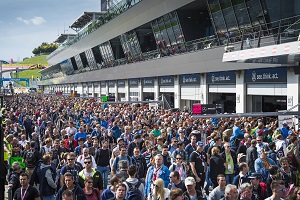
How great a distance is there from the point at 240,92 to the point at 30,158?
1583 centimetres

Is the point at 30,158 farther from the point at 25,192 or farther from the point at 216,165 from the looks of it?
the point at 216,165

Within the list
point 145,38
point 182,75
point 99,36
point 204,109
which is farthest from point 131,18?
point 204,109

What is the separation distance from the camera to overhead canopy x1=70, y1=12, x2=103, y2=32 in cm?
7162

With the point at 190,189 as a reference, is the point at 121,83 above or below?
above

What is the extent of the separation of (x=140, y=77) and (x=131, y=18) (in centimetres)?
556

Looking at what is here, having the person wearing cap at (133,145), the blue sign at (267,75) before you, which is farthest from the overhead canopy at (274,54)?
the person wearing cap at (133,145)

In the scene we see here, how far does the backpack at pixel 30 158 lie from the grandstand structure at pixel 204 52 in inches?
365

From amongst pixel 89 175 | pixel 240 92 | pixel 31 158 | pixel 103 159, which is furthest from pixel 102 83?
pixel 89 175

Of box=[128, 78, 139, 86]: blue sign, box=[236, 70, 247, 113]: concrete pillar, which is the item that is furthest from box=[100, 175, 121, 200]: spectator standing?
box=[128, 78, 139, 86]: blue sign

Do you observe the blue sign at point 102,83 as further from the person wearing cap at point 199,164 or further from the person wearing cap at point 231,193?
the person wearing cap at point 231,193

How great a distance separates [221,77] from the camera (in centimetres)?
2667

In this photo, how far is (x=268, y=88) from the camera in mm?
22422

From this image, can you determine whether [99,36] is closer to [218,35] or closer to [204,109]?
[218,35]

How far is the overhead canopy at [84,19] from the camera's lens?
71625mm
